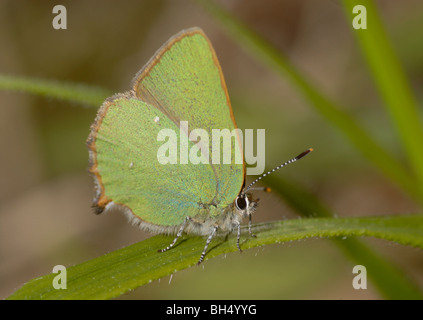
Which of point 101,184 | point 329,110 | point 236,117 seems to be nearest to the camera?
point 101,184

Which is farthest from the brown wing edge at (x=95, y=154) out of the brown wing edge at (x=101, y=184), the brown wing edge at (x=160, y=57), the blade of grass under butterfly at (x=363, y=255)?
the blade of grass under butterfly at (x=363, y=255)

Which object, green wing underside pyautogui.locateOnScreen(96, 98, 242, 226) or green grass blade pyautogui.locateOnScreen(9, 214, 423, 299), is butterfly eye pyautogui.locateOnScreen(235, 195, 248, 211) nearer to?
green wing underside pyautogui.locateOnScreen(96, 98, 242, 226)

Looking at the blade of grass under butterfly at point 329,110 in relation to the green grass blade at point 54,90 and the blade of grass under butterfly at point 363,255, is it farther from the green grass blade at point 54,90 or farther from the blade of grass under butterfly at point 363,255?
the green grass blade at point 54,90

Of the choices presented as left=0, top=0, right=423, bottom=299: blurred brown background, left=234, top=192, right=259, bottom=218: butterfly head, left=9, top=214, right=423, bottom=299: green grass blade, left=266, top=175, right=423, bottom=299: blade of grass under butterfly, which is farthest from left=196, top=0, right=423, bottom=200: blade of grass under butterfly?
left=0, top=0, right=423, bottom=299: blurred brown background

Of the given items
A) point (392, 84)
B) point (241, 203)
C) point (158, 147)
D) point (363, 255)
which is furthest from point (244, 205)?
point (392, 84)

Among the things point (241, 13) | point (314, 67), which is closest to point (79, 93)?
point (314, 67)

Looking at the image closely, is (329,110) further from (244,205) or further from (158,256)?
(158,256)

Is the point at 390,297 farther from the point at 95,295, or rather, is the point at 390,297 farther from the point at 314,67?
the point at 314,67

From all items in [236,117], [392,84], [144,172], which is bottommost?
[144,172]
